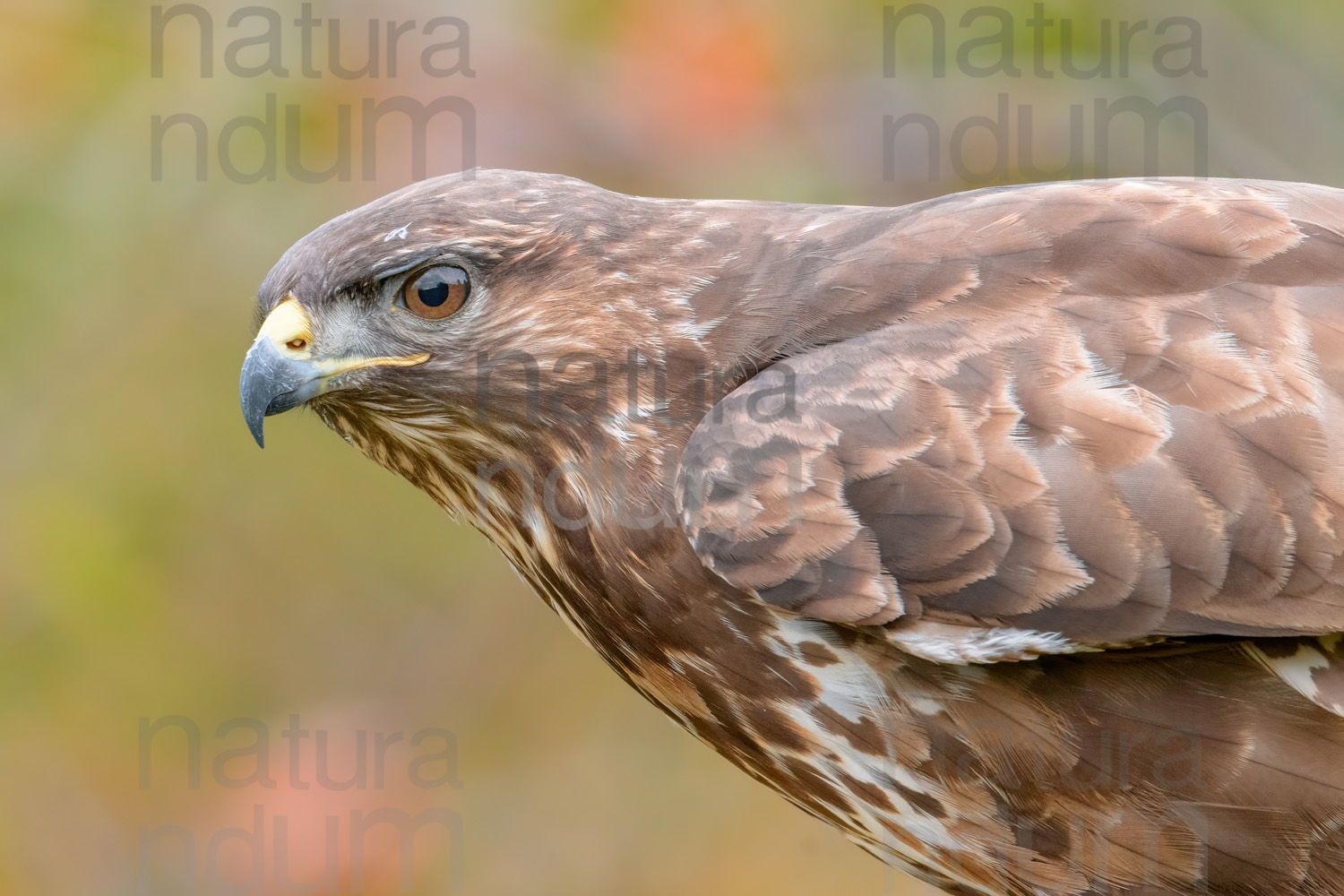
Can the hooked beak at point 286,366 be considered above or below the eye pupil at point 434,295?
below

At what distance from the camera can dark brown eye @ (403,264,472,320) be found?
319cm

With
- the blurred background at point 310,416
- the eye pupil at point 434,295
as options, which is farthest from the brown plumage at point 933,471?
the blurred background at point 310,416

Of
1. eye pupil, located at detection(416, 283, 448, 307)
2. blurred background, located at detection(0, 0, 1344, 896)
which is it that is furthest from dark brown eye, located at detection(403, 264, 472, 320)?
blurred background, located at detection(0, 0, 1344, 896)

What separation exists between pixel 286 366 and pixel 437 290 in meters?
0.37

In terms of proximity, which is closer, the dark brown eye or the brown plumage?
the brown plumage

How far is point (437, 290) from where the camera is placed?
10.6 ft

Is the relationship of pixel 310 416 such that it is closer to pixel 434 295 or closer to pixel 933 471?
pixel 434 295

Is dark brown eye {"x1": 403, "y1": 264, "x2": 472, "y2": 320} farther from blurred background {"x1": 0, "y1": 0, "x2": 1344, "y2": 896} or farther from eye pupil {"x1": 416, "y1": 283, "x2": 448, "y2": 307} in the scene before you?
blurred background {"x1": 0, "y1": 0, "x2": 1344, "y2": 896}

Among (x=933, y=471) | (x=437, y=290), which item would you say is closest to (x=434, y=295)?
(x=437, y=290)

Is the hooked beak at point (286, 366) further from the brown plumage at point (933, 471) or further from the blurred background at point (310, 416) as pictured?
the blurred background at point (310, 416)

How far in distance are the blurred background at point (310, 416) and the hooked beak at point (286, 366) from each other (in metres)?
1.64

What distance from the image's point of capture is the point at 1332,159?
5.21 m

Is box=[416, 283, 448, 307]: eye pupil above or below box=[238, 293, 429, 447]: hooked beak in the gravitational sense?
above

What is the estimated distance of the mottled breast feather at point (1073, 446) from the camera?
2.63 m
